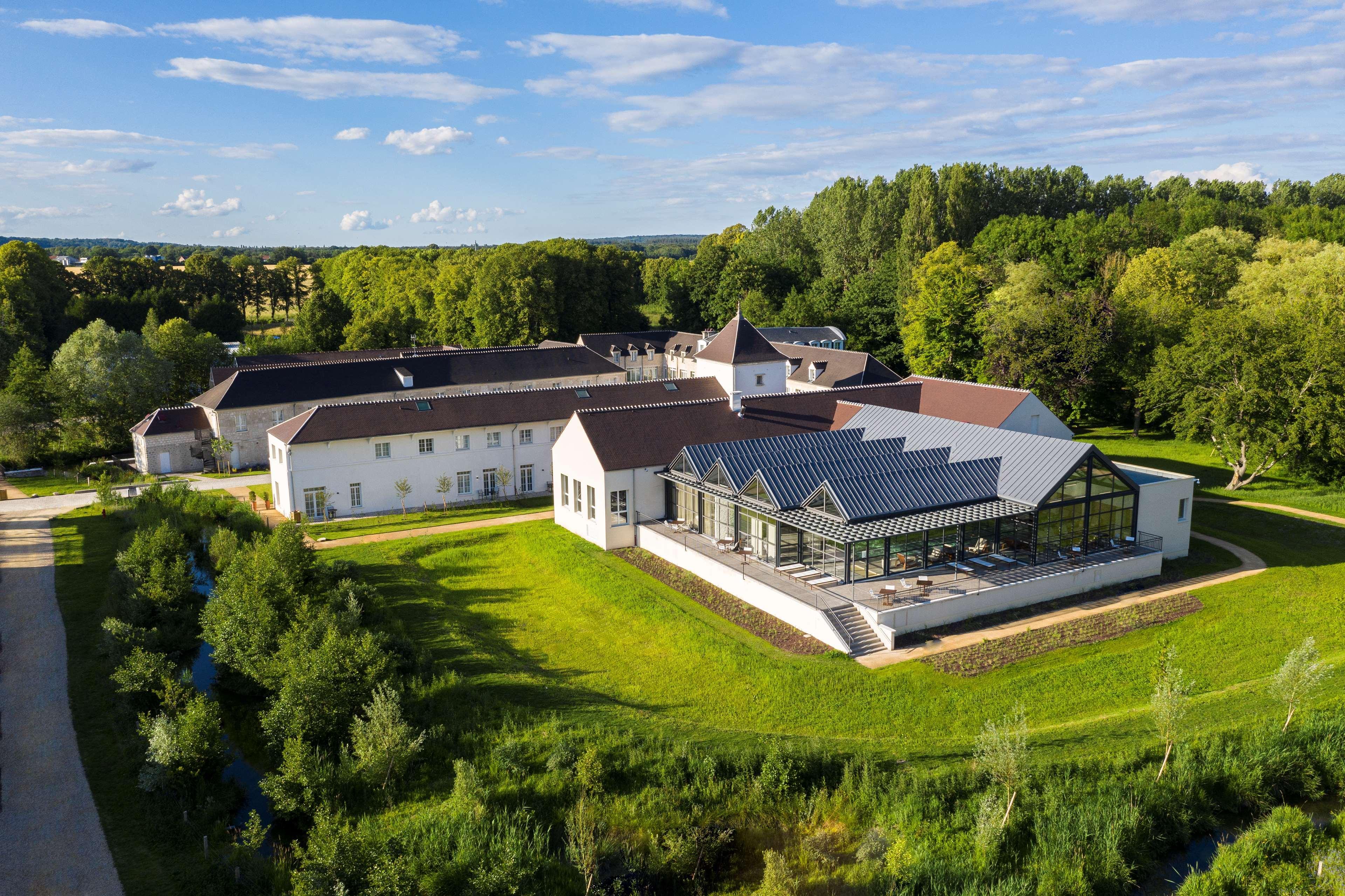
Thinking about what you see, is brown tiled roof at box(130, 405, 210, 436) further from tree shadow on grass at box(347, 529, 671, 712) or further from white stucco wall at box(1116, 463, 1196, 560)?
white stucco wall at box(1116, 463, 1196, 560)

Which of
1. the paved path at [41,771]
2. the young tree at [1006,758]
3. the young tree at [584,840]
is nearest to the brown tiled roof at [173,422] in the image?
the paved path at [41,771]

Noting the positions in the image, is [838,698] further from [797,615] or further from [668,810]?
[668,810]

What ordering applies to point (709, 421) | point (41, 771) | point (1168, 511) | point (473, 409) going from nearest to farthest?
point (41, 771), point (1168, 511), point (709, 421), point (473, 409)

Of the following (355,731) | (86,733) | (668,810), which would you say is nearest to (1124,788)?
(668,810)

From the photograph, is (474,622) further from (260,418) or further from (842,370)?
(842,370)

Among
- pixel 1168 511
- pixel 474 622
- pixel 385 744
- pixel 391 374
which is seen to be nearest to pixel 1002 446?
pixel 1168 511

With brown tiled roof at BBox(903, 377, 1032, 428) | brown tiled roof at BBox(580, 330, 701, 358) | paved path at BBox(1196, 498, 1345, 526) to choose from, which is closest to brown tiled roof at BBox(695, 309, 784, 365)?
brown tiled roof at BBox(903, 377, 1032, 428)

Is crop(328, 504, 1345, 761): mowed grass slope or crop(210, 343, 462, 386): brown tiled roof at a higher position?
crop(210, 343, 462, 386): brown tiled roof
